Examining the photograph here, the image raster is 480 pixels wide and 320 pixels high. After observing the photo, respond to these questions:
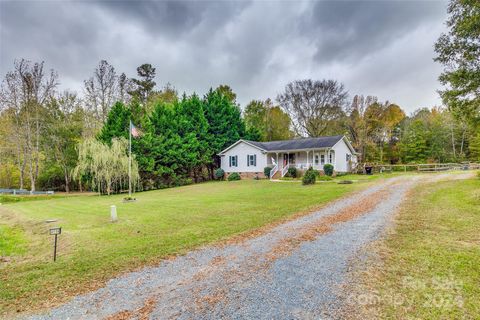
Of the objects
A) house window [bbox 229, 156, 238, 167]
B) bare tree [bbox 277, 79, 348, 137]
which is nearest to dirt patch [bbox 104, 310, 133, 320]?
house window [bbox 229, 156, 238, 167]

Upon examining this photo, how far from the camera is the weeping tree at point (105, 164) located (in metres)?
20.9

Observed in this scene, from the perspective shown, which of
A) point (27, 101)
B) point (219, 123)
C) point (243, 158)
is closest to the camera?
point (27, 101)

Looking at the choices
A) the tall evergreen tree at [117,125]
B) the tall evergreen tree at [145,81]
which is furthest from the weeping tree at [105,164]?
the tall evergreen tree at [145,81]

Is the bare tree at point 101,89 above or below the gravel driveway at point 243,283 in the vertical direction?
above

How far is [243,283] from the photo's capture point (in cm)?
418

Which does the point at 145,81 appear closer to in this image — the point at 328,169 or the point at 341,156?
the point at 328,169

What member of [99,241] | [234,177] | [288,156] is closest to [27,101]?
[234,177]

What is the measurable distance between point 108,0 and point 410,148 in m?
41.1

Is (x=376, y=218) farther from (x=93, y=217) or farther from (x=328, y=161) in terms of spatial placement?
(x=328, y=161)

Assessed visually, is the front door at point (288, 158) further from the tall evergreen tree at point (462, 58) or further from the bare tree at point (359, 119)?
the tall evergreen tree at point (462, 58)

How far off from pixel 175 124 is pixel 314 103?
2096cm

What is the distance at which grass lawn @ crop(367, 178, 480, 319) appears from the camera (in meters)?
3.26

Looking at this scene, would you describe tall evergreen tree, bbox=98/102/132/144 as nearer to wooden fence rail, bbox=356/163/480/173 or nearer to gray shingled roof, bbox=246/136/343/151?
gray shingled roof, bbox=246/136/343/151

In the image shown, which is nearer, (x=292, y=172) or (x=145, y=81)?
(x=292, y=172)
